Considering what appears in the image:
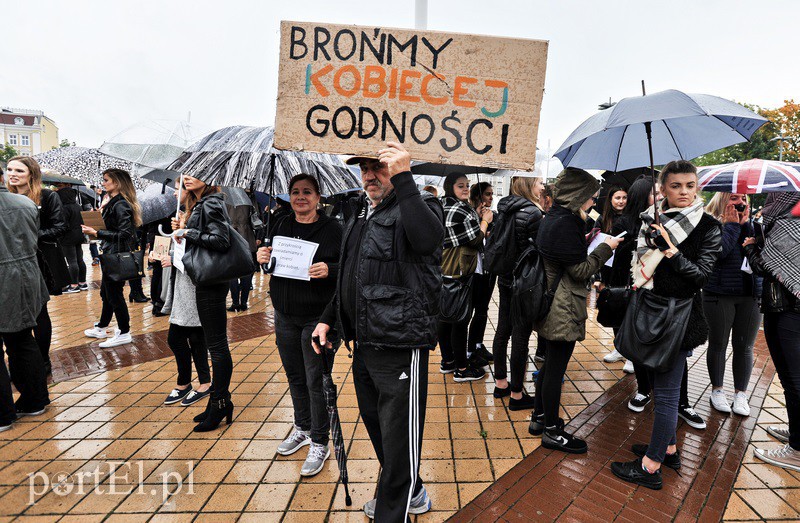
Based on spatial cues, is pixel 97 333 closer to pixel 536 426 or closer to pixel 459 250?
pixel 459 250

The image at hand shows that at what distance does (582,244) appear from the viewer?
9.65 ft

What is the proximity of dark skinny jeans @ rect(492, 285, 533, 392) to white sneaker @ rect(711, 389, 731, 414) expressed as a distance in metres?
1.64

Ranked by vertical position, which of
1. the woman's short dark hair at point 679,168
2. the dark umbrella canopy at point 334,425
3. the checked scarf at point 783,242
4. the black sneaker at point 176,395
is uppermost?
the woman's short dark hair at point 679,168

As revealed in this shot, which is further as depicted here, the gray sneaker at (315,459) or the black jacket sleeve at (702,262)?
the gray sneaker at (315,459)

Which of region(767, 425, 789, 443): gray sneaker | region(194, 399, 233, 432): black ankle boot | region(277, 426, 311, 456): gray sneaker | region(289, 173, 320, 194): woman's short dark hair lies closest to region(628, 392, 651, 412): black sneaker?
region(767, 425, 789, 443): gray sneaker

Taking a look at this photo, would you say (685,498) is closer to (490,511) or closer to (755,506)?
(755,506)

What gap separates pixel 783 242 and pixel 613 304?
3.81 feet

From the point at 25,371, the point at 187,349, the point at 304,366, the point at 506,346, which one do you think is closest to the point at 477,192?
the point at 506,346

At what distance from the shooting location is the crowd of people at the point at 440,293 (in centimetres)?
211

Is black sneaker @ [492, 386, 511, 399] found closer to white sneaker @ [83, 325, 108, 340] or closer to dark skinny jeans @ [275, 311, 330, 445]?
dark skinny jeans @ [275, 311, 330, 445]

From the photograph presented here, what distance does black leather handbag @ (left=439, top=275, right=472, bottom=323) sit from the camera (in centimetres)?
391

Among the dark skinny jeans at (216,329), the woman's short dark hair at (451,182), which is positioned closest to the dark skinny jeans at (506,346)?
the woman's short dark hair at (451,182)

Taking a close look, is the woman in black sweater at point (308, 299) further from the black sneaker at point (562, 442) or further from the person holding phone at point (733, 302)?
the person holding phone at point (733, 302)

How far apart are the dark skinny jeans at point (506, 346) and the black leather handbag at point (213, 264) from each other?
7.41 feet
